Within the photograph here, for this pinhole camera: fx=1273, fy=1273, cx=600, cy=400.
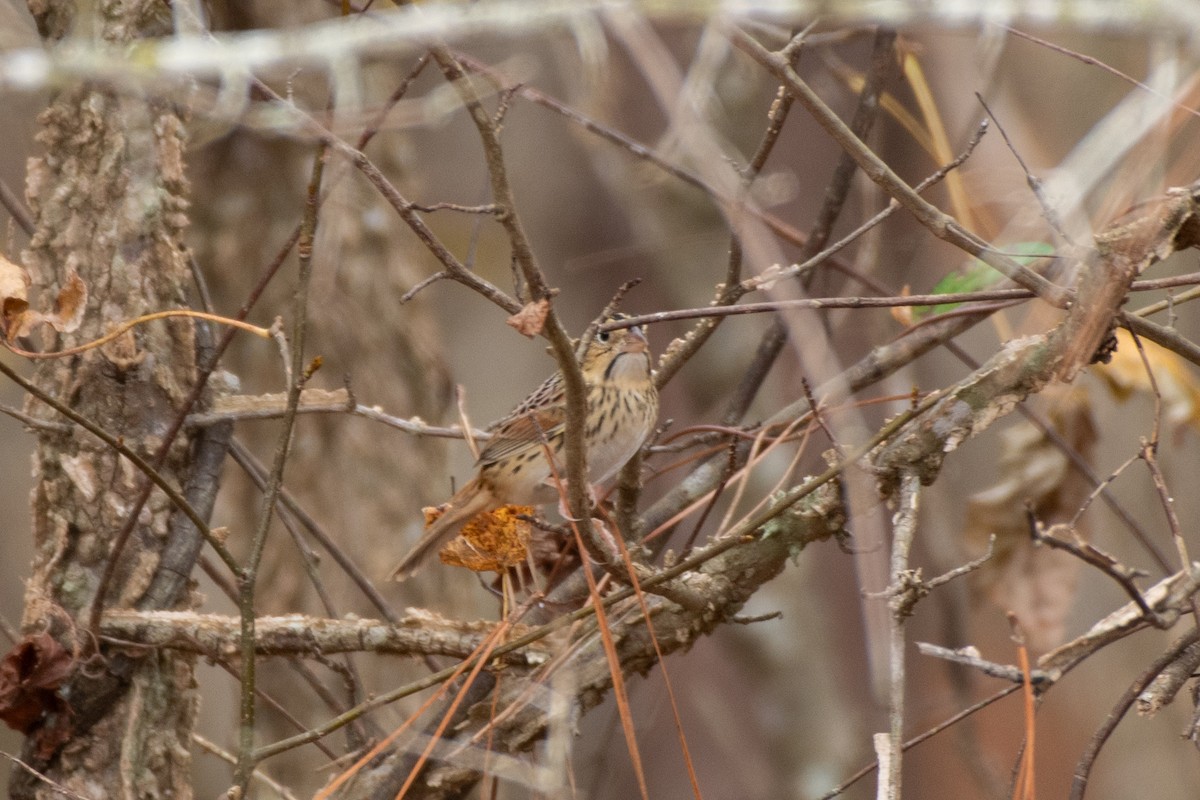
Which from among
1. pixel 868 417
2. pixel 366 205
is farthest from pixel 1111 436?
pixel 366 205

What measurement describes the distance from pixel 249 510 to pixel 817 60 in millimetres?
3168

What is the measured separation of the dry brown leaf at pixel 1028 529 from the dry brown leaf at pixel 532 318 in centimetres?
182

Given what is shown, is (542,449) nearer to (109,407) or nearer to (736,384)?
(109,407)

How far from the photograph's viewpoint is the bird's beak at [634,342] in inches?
130

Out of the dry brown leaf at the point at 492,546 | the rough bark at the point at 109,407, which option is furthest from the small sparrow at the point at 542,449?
the rough bark at the point at 109,407

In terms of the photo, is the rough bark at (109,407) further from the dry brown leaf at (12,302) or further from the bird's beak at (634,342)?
the bird's beak at (634,342)

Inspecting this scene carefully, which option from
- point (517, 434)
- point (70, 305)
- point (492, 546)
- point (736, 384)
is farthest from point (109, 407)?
point (736, 384)

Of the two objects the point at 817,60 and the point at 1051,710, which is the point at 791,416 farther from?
the point at 1051,710

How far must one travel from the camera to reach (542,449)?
10.2ft

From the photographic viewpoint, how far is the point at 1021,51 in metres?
7.28

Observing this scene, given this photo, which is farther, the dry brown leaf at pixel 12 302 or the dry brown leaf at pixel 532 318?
A: the dry brown leaf at pixel 12 302

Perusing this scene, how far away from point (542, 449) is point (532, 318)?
5.34ft

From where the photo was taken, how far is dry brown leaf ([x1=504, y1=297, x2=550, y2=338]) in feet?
4.91

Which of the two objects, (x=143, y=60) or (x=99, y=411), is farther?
(x=99, y=411)
